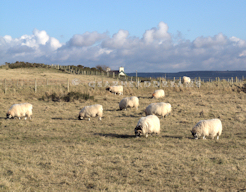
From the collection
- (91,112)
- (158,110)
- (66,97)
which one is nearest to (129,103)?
(158,110)

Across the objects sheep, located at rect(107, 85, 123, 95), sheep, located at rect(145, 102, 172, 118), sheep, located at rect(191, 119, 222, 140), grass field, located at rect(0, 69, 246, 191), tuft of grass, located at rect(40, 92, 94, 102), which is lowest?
grass field, located at rect(0, 69, 246, 191)

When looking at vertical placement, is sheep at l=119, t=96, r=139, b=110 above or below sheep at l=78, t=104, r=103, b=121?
above

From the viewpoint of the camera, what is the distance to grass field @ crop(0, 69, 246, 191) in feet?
21.6

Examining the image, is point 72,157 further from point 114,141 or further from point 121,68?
point 121,68

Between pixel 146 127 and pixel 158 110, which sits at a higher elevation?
pixel 158 110

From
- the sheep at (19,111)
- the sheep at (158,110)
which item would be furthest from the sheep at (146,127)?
the sheep at (19,111)

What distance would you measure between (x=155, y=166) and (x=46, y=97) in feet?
70.3

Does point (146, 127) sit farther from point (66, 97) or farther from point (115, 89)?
point (115, 89)

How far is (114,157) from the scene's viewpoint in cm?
871

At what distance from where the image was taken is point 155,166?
7.79 m

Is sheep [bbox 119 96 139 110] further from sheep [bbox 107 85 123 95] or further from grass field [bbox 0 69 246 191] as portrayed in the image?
sheep [bbox 107 85 123 95]

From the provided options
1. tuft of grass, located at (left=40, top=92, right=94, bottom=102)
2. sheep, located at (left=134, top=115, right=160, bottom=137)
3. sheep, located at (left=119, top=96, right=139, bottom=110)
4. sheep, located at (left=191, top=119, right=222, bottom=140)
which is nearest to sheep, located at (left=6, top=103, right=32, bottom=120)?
sheep, located at (left=119, top=96, right=139, bottom=110)

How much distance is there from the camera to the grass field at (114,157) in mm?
6594

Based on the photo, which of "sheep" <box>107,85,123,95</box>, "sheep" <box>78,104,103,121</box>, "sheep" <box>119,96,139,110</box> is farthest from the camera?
"sheep" <box>107,85,123,95</box>
